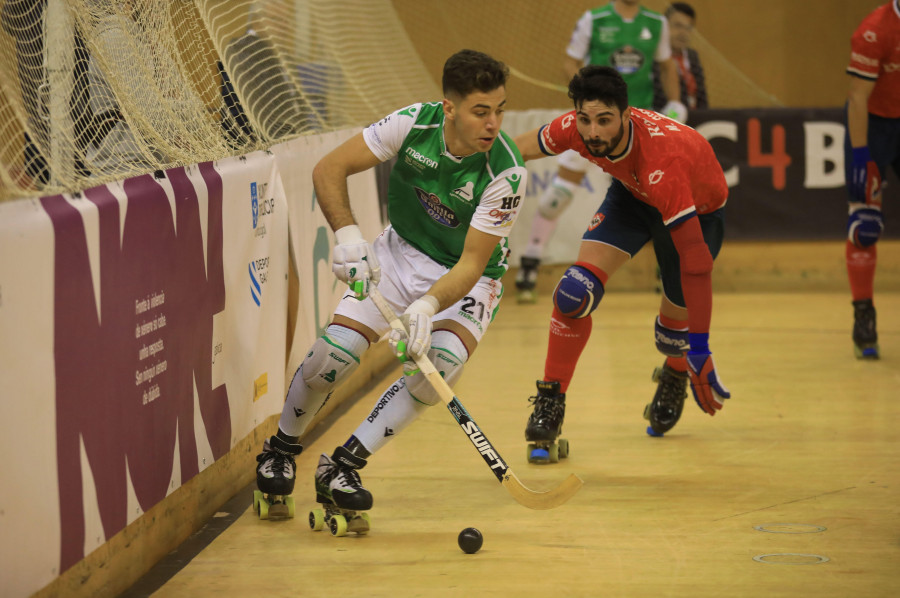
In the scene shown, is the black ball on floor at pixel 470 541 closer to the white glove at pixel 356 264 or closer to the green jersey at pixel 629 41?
the white glove at pixel 356 264

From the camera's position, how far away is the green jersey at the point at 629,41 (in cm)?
766

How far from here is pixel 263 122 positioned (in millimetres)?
4684

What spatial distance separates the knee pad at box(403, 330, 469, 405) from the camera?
3477 mm

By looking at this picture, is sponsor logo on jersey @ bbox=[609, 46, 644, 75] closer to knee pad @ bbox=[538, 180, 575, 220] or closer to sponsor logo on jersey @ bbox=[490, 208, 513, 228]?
knee pad @ bbox=[538, 180, 575, 220]

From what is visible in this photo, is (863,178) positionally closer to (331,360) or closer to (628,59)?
(628,59)

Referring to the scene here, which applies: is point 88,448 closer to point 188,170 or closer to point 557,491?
point 188,170

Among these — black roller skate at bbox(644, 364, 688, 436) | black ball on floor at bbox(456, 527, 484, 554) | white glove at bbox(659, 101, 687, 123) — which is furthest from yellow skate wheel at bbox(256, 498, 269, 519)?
white glove at bbox(659, 101, 687, 123)

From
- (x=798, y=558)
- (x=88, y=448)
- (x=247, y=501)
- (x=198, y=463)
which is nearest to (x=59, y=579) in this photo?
(x=88, y=448)

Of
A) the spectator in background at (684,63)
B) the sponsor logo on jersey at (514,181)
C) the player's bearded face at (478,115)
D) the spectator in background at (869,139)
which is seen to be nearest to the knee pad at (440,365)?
the sponsor logo on jersey at (514,181)

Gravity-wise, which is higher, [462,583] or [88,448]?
[88,448]

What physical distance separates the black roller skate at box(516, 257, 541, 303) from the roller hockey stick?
4.49 meters

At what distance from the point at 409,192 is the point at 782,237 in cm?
504

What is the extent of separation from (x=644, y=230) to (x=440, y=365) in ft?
4.04

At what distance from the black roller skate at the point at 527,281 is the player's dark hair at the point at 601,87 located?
4.04 metres
